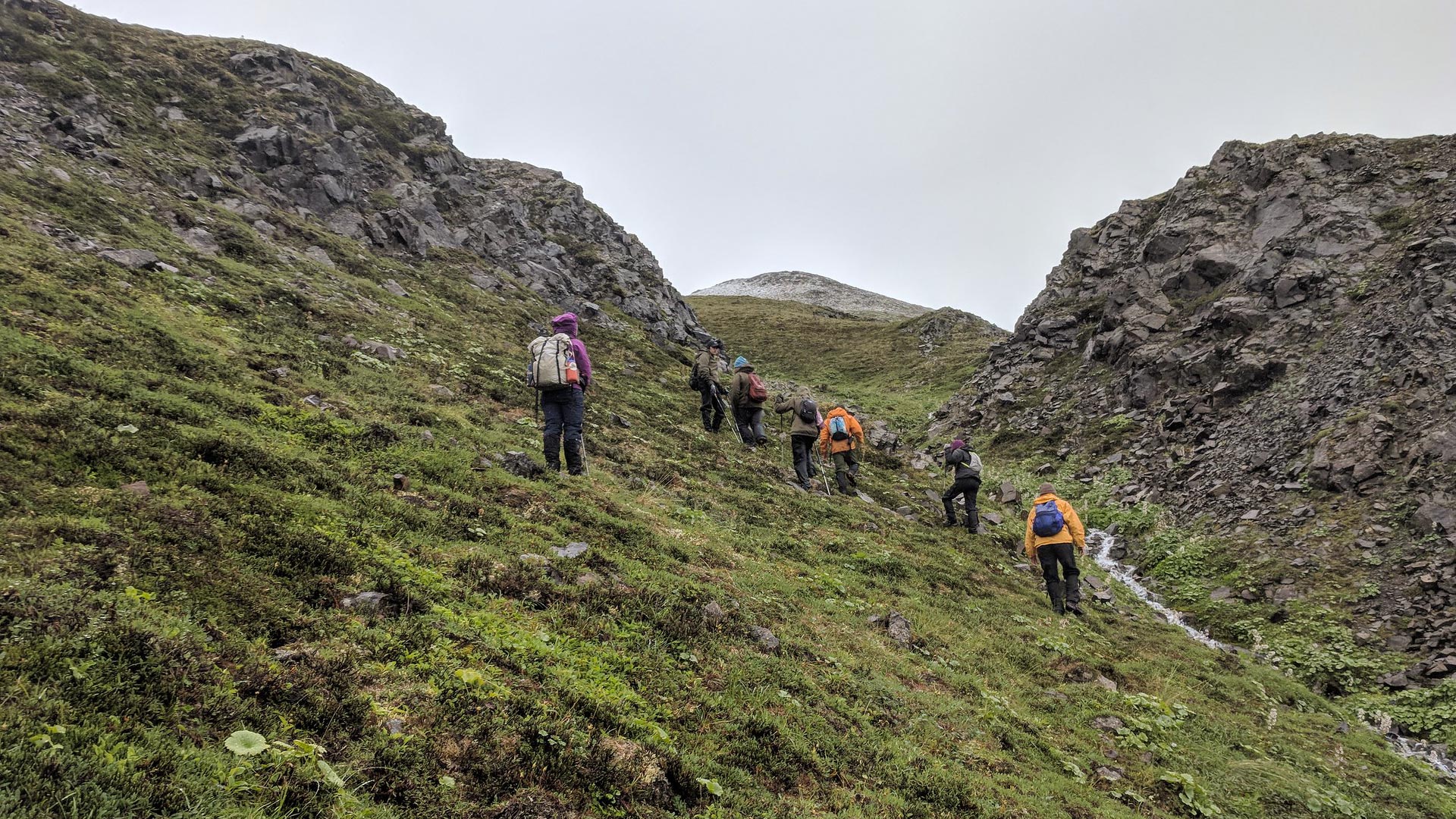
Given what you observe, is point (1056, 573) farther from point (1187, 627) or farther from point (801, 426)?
point (801, 426)

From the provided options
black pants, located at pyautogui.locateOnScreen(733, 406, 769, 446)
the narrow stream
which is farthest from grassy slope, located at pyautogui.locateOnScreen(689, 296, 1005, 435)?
black pants, located at pyautogui.locateOnScreen(733, 406, 769, 446)

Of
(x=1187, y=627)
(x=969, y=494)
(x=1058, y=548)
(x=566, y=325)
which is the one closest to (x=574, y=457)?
(x=566, y=325)

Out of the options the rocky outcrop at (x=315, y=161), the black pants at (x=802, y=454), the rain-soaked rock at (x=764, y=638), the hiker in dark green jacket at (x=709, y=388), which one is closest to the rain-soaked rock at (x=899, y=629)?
the rain-soaked rock at (x=764, y=638)

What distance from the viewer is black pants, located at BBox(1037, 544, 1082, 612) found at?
1498 centimetres

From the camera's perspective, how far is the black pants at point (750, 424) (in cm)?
2259

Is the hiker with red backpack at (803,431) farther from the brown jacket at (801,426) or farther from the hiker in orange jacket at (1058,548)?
the hiker in orange jacket at (1058,548)

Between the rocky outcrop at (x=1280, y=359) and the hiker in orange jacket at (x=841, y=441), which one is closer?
the rocky outcrop at (x=1280, y=359)

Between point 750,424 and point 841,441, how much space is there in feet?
12.6

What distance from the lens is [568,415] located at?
1261 cm

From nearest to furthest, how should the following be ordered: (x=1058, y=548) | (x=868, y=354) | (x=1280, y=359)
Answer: (x=1058, y=548)
(x=1280, y=359)
(x=868, y=354)

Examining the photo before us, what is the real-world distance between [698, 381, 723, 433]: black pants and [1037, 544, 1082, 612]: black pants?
11.4 metres

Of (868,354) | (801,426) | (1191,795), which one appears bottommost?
(1191,795)

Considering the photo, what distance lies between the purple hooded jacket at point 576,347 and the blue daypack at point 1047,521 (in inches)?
435

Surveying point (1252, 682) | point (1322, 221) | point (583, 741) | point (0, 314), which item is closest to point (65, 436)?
point (0, 314)
